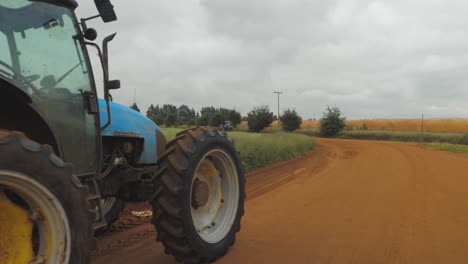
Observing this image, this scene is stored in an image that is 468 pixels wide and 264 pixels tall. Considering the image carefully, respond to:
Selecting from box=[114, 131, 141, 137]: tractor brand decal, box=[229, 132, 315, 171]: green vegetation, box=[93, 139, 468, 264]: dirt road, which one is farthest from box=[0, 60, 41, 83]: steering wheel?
box=[229, 132, 315, 171]: green vegetation

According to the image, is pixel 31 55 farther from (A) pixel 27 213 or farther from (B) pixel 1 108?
(A) pixel 27 213

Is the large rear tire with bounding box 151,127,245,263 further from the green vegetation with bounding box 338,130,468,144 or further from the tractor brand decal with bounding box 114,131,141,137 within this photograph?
the green vegetation with bounding box 338,130,468,144

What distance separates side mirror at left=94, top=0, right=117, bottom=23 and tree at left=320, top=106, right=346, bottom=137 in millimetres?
44153

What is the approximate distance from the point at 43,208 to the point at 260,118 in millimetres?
49737

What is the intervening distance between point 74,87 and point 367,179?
26.5 ft

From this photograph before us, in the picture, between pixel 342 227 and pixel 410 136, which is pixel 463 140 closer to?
pixel 410 136

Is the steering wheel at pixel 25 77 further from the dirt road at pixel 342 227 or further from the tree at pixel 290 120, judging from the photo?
the tree at pixel 290 120

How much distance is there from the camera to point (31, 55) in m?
2.46

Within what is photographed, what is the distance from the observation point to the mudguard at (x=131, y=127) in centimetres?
343

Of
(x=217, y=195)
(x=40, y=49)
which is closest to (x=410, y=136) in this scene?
(x=217, y=195)

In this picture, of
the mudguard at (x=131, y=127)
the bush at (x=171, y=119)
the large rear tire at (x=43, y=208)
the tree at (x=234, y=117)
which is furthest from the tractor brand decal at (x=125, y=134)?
the bush at (x=171, y=119)

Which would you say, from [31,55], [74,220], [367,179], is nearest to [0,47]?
[31,55]

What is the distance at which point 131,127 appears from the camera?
12.1ft

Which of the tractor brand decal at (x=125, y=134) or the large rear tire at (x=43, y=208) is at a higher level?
the tractor brand decal at (x=125, y=134)
